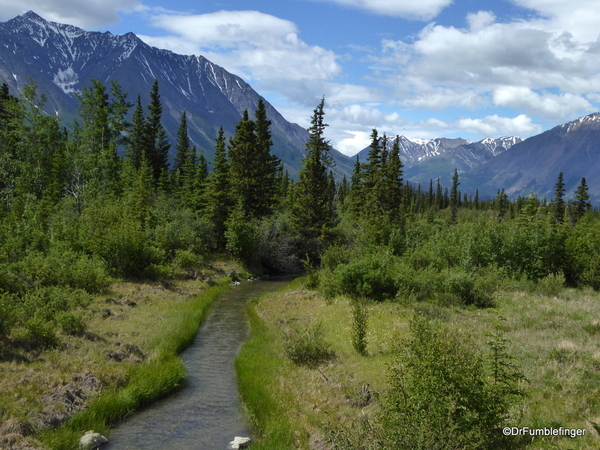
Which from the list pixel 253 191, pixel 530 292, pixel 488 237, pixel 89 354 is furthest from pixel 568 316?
pixel 253 191

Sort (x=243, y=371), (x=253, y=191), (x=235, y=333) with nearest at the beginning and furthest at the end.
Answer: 1. (x=243, y=371)
2. (x=235, y=333)
3. (x=253, y=191)

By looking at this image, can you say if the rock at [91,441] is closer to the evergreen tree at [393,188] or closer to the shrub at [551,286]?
the shrub at [551,286]

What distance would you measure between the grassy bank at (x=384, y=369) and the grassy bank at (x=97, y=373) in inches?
130

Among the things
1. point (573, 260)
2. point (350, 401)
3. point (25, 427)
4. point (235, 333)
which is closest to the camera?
point (25, 427)

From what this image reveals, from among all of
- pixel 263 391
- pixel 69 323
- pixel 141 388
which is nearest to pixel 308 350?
pixel 263 391

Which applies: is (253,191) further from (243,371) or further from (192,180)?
(243,371)

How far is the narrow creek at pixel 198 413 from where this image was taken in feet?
34.9

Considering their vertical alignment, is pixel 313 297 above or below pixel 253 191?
below

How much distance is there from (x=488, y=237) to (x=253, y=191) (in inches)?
1143

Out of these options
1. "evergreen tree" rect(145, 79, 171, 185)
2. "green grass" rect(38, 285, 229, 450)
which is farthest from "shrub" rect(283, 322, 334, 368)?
"evergreen tree" rect(145, 79, 171, 185)

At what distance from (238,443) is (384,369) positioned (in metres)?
5.46

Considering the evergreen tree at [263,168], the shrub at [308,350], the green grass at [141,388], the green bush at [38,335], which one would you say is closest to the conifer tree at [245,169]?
the evergreen tree at [263,168]

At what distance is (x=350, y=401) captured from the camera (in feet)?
39.0

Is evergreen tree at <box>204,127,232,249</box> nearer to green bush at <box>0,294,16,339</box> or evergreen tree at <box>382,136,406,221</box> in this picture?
evergreen tree at <box>382,136,406,221</box>
